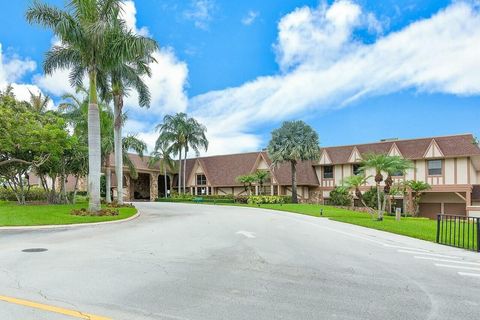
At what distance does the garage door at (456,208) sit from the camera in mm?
37125

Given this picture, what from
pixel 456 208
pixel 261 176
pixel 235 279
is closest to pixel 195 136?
pixel 261 176

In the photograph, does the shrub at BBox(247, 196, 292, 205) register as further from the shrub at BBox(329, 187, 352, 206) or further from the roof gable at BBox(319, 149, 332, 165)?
the roof gable at BBox(319, 149, 332, 165)

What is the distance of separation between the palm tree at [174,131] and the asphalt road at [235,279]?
32462mm

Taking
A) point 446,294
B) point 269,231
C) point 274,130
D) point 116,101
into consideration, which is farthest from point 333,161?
point 446,294

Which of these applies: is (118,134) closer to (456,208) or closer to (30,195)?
(30,195)

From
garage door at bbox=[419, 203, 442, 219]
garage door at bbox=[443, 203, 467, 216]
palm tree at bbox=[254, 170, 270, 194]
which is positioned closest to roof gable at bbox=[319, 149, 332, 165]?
palm tree at bbox=[254, 170, 270, 194]

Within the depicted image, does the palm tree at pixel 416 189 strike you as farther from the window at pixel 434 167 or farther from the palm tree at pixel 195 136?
the palm tree at pixel 195 136

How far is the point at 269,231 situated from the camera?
15047mm

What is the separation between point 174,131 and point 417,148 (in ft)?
90.9

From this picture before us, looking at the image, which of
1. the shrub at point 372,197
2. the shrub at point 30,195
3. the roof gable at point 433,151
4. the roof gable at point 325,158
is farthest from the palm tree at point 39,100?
the roof gable at point 433,151

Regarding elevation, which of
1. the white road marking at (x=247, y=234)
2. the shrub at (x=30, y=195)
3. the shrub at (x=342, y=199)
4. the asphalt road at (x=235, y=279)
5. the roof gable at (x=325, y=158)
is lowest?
the shrub at (x=342, y=199)

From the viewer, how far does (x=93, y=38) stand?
19.2 meters

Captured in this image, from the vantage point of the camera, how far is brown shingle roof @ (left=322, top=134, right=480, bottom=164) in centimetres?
3538

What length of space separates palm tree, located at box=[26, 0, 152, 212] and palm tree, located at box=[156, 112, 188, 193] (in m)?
23.2
